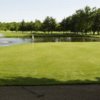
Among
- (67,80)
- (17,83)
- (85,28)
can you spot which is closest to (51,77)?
(67,80)

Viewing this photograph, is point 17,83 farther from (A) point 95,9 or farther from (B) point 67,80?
(A) point 95,9

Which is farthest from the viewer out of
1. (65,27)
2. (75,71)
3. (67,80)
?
(65,27)

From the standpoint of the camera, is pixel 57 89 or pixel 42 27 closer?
pixel 57 89

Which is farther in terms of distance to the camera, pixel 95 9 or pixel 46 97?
pixel 95 9

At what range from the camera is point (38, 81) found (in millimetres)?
12711

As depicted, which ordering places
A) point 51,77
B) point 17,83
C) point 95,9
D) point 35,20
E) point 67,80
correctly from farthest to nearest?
point 35,20 → point 95,9 → point 51,77 → point 67,80 → point 17,83

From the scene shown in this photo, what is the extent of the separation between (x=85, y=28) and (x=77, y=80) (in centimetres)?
12095

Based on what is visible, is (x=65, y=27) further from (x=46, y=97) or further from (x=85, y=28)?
(x=46, y=97)

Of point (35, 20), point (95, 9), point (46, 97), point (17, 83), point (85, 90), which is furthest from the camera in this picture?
point (35, 20)

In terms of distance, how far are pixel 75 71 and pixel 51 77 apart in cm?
240

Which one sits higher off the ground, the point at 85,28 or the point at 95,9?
the point at 95,9

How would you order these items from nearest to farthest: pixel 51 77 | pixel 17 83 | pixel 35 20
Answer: pixel 17 83
pixel 51 77
pixel 35 20

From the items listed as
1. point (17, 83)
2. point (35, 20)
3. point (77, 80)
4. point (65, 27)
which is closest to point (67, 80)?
point (77, 80)

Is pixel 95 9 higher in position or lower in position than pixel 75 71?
higher
